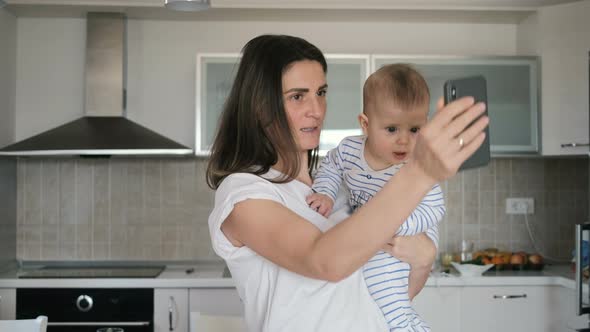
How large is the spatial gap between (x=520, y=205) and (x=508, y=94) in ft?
2.37

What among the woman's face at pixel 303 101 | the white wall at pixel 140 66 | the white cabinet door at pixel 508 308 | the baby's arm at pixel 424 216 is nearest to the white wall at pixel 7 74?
the white wall at pixel 140 66

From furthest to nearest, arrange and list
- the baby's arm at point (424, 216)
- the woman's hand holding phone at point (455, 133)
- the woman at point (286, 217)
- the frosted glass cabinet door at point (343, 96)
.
Answer: 1. the frosted glass cabinet door at point (343, 96)
2. the baby's arm at point (424, 216)
3. the woman at point (286, 217)
4. the woman's hand holding phone at point (455, 133)

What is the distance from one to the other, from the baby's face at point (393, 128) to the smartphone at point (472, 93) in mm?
532

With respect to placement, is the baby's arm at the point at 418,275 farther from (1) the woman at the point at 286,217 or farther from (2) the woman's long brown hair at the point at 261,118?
(2) the woman's long brown hair at the point at 261,118

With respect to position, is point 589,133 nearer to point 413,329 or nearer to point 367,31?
point 367,31

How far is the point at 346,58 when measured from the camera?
374 cm

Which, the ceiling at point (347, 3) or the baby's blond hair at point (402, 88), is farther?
the ceiling at point (347, 3)

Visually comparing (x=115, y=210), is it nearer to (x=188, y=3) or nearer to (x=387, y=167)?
(x=188, y=3)

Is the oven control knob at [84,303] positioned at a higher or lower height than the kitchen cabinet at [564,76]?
lower

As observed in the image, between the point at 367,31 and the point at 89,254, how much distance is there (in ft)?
6.66

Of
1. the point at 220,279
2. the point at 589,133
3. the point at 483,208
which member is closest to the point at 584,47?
the point at 589,133

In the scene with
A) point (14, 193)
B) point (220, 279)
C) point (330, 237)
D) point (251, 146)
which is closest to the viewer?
point (330, 237)

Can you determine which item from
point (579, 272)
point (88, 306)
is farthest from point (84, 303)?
point (579, 272)

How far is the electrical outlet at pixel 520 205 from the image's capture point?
163 inches
